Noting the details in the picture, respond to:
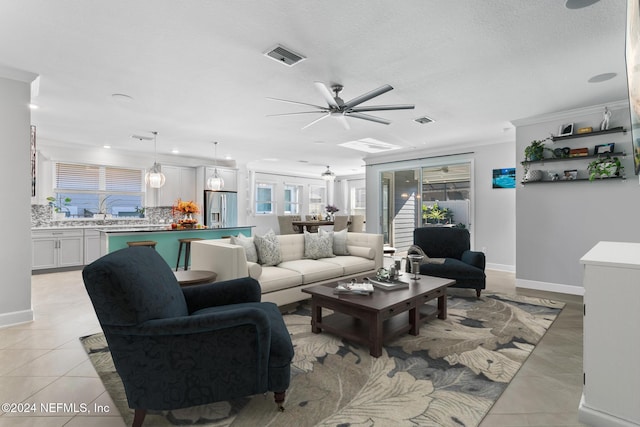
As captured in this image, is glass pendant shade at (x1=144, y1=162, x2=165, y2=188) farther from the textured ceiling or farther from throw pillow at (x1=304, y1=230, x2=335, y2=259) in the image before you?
throw pillow at (x1=304, y1=230, x2=335, y2=259)

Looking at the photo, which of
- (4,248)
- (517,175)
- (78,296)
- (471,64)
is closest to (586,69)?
(471,64)

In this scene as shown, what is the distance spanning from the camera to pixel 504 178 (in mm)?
5914

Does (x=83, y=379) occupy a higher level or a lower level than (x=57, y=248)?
lower

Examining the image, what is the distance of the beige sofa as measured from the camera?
3.26 metres

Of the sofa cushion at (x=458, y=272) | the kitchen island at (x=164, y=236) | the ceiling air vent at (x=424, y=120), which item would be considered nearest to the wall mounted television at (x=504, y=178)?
the ceiling air vent at (x=424, y=120)

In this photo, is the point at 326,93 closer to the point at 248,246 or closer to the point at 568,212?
the point at 248,246

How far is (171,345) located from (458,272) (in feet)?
11.9

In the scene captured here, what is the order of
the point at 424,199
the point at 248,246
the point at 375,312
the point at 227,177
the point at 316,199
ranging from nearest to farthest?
the point at 375,312
the point at 248,246
the point at 424,199
the point at 227,177
the point at 316,199

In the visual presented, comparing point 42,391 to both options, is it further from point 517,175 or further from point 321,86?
point 517,175

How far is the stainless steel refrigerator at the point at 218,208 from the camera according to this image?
782 cm

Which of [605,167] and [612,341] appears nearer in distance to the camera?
[612,341]

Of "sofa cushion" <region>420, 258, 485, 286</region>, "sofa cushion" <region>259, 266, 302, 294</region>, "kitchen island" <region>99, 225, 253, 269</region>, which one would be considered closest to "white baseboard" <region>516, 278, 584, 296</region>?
"sofa cushion" <region>420, 258, 485, 286</region>

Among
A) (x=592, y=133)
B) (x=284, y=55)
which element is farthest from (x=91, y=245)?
(x=592, y=133)

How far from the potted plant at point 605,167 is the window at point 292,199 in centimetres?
830
